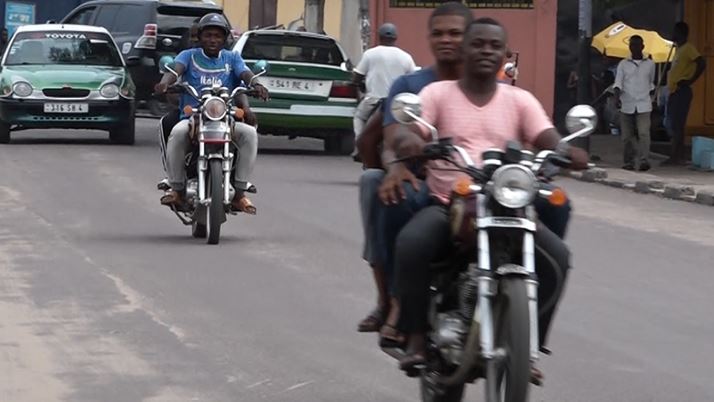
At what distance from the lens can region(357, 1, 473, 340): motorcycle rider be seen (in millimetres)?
7289

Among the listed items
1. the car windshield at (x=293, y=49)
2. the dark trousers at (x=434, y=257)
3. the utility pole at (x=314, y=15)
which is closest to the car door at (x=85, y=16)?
the utility pole at (x=314, y=15)

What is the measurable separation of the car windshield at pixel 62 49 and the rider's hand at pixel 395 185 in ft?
59.8

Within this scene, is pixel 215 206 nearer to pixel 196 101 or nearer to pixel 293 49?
pixel 196 101

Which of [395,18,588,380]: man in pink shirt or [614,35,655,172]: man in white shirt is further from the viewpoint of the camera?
[614,35,655,172]: man in white shirt

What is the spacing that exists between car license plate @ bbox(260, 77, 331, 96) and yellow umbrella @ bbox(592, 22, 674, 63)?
6.70m

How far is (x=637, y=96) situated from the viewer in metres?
22.7

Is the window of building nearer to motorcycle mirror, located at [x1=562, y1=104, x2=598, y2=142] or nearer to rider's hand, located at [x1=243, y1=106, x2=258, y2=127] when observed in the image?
rider's hand, located at [x1=243, y1=106, x2=258, y2=127]

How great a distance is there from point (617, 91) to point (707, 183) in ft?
7.80

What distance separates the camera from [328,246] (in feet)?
44.5

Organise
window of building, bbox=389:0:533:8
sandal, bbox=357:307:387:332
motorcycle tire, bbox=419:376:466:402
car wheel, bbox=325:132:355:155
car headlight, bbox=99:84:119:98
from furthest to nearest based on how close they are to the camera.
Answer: window of building, bbox=389:0:533:8 < car wheel, bbox=325:132:355:155 < car headlight, bbox=99:84:119:98 < sandal, bbox=357:307:387:332 < motorcycle tire, bbox=419:376:466:402

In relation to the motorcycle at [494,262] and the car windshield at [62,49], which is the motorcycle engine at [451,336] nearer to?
the motorcycle at [494,262]

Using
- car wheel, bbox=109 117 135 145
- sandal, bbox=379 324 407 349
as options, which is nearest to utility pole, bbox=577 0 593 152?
car wheel, bbox=109 117 135 145

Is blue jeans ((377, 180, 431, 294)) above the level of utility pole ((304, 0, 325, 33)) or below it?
below

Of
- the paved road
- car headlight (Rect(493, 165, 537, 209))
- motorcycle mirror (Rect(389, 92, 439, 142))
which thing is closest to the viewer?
car headlight (Rect(493, 165, 537, 209))
